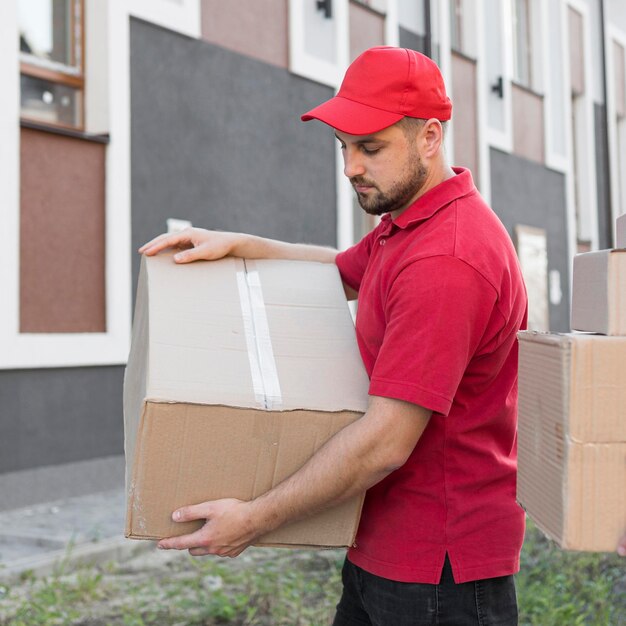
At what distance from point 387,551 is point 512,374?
1.45ft

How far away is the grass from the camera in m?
4.03

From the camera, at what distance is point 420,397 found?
6.09 feet

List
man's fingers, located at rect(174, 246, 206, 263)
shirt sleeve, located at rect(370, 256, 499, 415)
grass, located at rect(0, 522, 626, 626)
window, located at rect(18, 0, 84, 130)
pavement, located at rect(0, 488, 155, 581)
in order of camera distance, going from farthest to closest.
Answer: window, located at rect(18, 0, 84, 130) < pavement, located at rect(0, 488, 155, 581) < grass, located at rect(0, 522, 626, 626) < man's fingers, located at rect(174, 246, 206, 263) < shirt sleeve, located at rect(370, 256, 499, 415)

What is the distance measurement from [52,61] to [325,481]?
6296mm

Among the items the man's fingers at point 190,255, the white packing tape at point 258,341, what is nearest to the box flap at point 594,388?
the white packing tape at point 258,341

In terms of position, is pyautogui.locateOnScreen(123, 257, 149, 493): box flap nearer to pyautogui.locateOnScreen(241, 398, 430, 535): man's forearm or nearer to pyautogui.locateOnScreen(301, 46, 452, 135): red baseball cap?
pyautogui.locateOnScreen(241, 398, 430, 535): man's forearm

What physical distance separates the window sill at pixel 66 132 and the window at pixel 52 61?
7.2 inches

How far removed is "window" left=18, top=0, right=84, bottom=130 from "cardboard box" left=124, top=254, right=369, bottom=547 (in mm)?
5441

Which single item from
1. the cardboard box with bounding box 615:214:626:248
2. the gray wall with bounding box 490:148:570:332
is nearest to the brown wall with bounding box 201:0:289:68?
the gray wall with bounding box 490:148:570:332

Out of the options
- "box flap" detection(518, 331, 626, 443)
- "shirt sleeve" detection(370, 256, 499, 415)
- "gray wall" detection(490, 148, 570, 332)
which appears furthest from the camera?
"gray wall" detection(490, 148, 570, 332)

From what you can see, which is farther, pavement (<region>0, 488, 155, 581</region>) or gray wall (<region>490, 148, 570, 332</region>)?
gray wall (<region>490, 148, 570, 332</region>)

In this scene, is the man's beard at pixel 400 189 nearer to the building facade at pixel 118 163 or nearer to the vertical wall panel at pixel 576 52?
the building facade at pixel 118 163

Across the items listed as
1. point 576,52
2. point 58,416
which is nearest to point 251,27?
point 58,416

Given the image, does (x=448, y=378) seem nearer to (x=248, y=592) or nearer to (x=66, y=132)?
(x=248, y=592)
